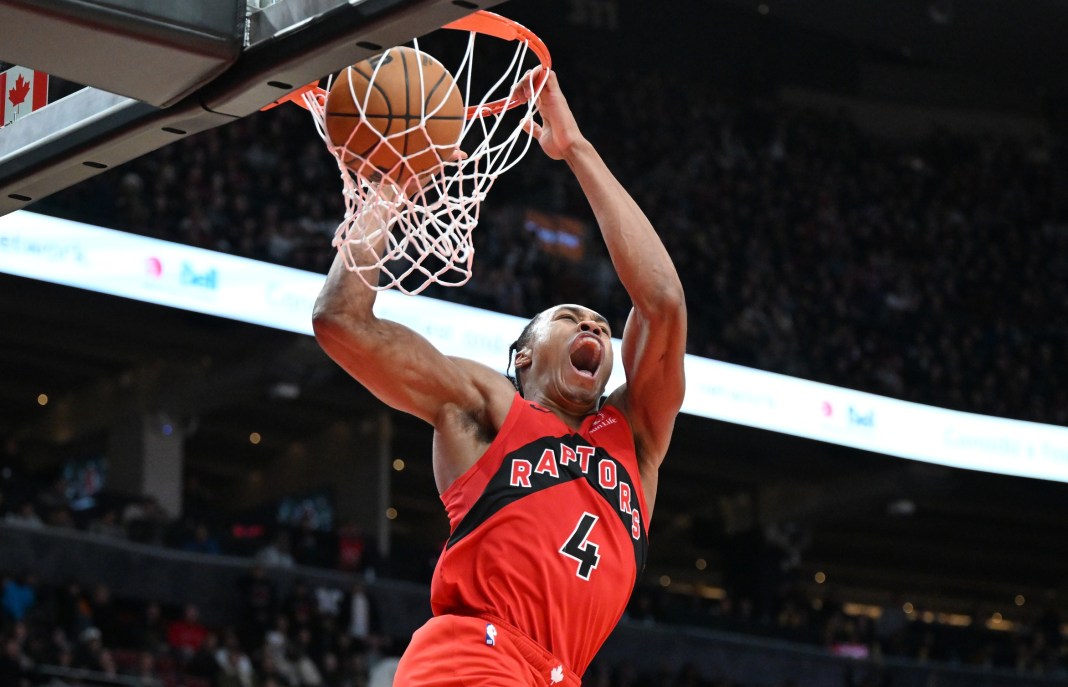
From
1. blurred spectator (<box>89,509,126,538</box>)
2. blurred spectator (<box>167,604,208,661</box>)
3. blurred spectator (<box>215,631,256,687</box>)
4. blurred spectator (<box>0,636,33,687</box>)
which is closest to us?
blurred spectator (<box>0,636,33,687</box>)

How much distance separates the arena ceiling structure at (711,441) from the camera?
1803 centimetres

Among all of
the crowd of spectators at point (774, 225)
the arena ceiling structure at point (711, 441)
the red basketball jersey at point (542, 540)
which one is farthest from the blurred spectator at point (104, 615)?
the red basketball jersey at point (542, 540)

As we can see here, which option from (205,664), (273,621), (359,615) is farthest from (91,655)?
(359,615)

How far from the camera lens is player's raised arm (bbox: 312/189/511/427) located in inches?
138

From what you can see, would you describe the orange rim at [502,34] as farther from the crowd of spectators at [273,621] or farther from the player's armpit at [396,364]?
the crowd of spectators at [273,621]

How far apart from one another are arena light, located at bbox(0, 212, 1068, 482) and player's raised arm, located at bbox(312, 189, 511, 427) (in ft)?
33.0

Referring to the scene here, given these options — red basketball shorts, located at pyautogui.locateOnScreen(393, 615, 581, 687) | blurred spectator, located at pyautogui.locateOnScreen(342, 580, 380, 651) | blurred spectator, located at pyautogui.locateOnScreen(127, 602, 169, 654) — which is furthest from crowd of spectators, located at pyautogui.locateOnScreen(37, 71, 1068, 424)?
red basketball shorts, located at pyautogui.locateOnScreen(393, 615, 581, 687)

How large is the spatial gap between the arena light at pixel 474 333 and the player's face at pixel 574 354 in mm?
9991

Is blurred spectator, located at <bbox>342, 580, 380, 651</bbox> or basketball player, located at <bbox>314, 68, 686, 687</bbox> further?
blurred spectator, located at <bbox>342, 580, 380, 651</bbox>

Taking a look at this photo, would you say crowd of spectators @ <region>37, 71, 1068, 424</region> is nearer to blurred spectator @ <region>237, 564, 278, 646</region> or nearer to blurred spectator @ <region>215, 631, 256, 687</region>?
blurred spectator @ <region>237, 564, 278, 646</region>

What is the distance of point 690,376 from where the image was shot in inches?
702

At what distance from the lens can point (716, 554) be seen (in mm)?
26312

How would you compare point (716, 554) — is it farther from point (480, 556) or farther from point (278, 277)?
point (480, 556)

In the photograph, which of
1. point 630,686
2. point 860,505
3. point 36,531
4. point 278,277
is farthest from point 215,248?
point 860,505
